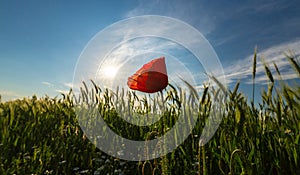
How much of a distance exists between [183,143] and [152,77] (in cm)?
66

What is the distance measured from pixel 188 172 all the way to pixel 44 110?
9.12 feet

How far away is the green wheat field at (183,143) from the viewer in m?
1.70

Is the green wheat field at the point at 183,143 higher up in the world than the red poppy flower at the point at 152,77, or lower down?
lower down

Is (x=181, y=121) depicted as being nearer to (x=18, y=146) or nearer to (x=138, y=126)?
(x=138, y=126)

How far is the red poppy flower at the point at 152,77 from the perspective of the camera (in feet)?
8.72

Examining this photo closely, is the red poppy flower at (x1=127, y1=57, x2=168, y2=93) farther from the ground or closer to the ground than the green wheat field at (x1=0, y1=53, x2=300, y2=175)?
farther from the ground

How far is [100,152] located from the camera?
Answer: 2.94 m

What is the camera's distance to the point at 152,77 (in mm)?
2686

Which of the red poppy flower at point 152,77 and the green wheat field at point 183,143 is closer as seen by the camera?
the green wheat field at point 183,143

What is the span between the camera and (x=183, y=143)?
2.52 meters

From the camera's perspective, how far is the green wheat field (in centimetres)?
170

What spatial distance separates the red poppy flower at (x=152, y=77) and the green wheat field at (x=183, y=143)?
15 cm

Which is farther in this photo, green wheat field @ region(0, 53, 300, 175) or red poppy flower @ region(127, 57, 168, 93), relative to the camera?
red poppy flower @ region(127, 57, 168, 93)

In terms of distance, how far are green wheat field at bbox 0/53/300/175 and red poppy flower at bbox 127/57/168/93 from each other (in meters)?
0.15
